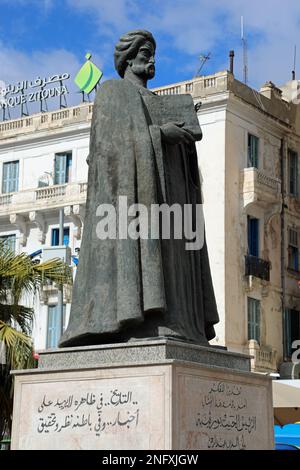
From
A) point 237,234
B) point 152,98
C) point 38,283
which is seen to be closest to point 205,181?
point 237,234

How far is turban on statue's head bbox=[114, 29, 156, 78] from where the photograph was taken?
910 cm

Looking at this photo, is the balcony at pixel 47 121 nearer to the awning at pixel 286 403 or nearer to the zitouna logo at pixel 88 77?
the zitouna logo at pixel 88 77

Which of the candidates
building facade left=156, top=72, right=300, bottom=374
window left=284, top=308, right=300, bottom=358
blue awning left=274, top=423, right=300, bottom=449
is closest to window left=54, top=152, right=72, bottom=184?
building facade left=156, top=72, right=300, bottom=374

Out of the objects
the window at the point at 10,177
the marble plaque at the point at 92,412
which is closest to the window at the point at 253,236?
the window at the point at 10,177

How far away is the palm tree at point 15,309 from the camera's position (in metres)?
17.4

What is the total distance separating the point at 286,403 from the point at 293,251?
15961 mm

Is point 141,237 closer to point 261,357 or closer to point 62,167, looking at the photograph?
point 261,357

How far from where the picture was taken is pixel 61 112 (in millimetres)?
38062

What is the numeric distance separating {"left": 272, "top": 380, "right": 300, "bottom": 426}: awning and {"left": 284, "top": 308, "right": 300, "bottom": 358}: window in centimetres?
1207

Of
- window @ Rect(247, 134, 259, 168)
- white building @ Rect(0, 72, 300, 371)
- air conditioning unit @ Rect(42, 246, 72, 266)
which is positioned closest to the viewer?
air conditioning unit @ Rect(42, 246, 72, 266)

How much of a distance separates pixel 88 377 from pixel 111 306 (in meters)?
0.69

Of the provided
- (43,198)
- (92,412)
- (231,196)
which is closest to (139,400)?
(92,412)

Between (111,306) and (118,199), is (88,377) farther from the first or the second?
(118,199)

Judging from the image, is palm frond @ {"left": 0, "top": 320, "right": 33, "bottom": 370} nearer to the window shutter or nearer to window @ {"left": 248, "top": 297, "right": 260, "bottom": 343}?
window @ {"left": 248, "top": 297, "right": 260, "bottom": 343}
